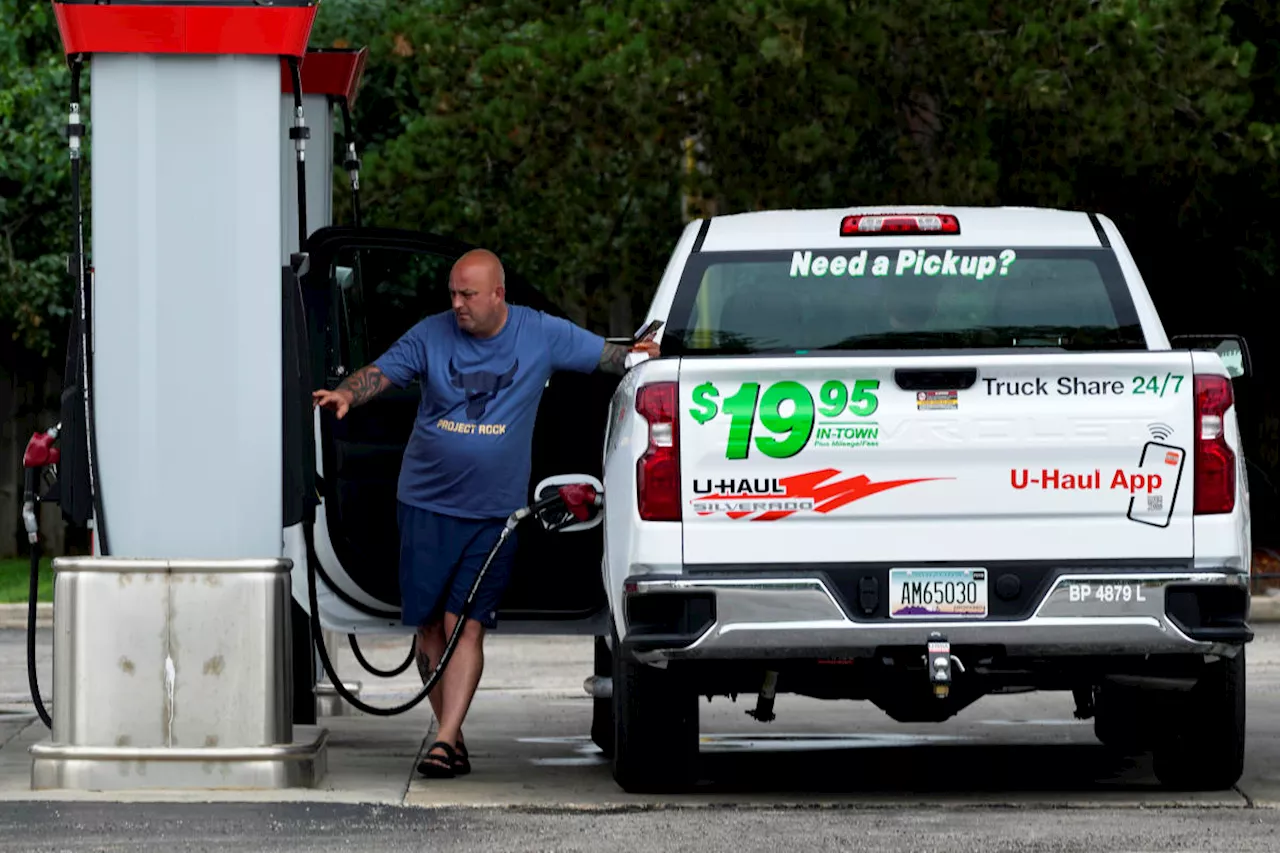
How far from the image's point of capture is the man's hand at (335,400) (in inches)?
365

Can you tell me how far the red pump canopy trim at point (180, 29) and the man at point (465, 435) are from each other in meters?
1.05

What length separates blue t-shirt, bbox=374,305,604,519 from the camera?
9.50 metres

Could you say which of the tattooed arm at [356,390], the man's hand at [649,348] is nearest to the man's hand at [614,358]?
the man's hand at [649,348]

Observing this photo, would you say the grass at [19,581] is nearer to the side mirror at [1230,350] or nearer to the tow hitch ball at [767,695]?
the tow hitch ball at [767,695]

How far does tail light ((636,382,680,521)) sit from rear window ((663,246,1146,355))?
87 centimetres

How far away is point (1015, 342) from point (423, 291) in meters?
17.3

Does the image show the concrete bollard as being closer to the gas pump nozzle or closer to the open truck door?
the gas pump nozzle

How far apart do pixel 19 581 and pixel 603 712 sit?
12759 millimetres

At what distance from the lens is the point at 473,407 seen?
9.51m

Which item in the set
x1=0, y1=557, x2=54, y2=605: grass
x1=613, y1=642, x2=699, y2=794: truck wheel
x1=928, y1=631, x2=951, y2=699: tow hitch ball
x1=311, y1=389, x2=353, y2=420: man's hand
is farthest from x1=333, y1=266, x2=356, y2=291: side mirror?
x1=0, y1=557, x2=54, y2=605: grass

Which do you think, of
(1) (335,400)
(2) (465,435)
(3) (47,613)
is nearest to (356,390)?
(1) (335,400)

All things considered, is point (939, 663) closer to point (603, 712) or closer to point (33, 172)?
point (603, 712)

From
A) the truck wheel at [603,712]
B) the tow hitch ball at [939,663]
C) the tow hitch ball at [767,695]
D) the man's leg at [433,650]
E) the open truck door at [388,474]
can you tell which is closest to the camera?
the tow hitch ball at [939,663]

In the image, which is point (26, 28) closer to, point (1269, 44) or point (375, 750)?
point (1269, 44)
